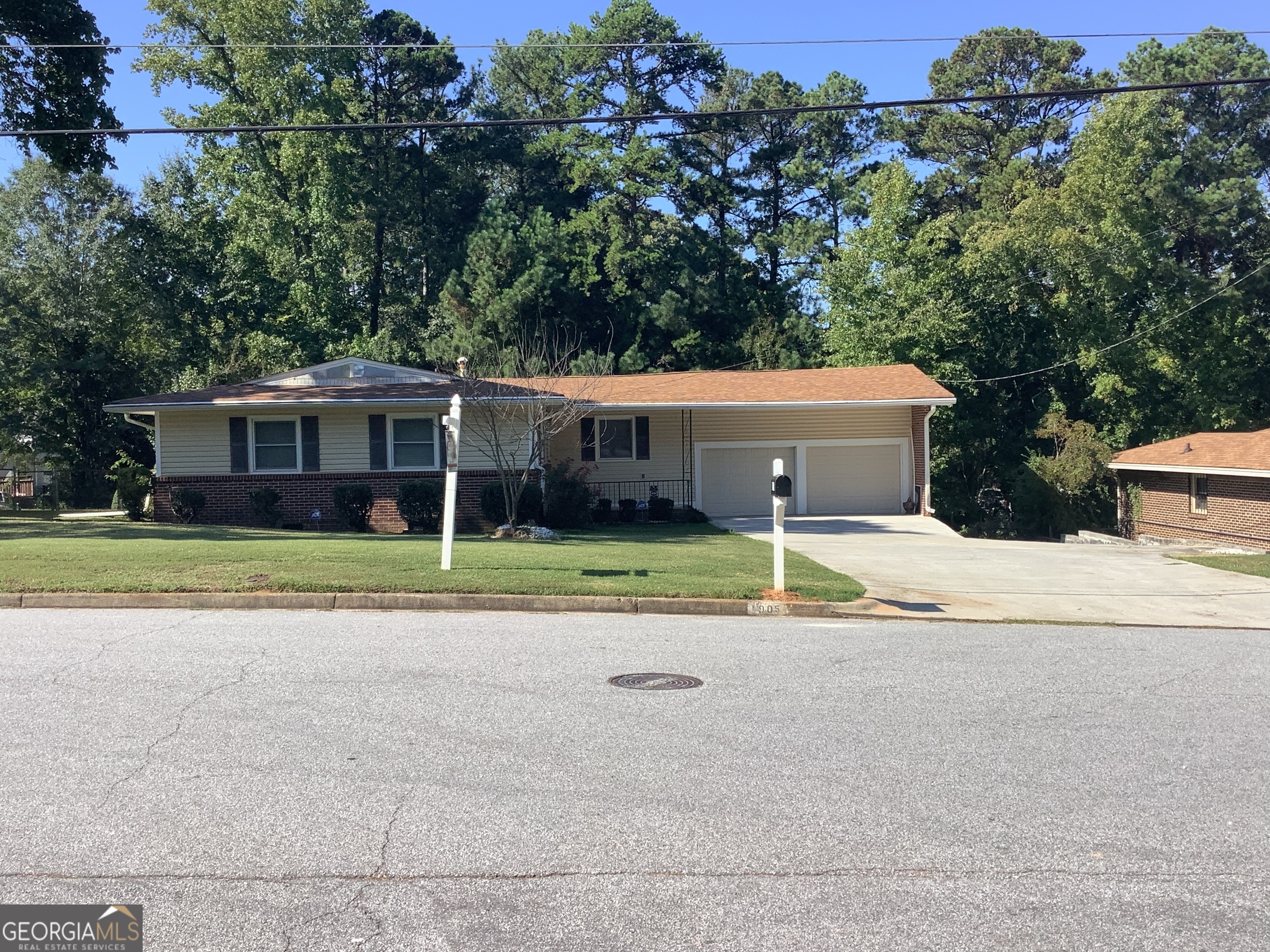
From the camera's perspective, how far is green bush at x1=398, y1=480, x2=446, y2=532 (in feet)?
76.8

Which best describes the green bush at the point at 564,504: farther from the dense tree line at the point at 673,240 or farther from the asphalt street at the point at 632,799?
the asphalt street at the point at 632,799

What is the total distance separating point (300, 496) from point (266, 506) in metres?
0.78

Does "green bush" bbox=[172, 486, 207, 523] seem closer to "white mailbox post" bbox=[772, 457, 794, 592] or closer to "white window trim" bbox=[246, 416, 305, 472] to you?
"white window trim" bbox=[246, 416, 305, 472]

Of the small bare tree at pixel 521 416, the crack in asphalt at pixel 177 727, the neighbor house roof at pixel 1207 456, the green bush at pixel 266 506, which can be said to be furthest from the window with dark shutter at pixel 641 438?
the crack in asphalt at pixel 177 727

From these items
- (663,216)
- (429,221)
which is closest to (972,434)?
(663,216)

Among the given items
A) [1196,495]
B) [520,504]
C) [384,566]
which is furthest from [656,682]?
[1196,495]

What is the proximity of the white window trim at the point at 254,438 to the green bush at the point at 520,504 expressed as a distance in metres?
4.46

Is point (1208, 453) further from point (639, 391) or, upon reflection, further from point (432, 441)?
point (432, 441)

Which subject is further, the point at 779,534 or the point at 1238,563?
the point at 1238,563

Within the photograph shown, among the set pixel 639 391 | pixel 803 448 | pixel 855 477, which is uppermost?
pixel 639 391

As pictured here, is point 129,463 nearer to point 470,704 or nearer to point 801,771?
point 470,704

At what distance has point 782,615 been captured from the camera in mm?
12227

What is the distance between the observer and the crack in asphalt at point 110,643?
812cm

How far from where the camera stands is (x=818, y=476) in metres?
29.0
